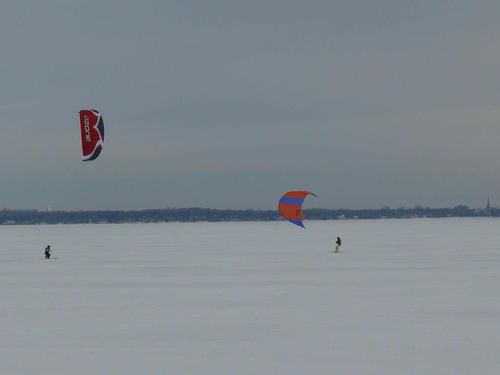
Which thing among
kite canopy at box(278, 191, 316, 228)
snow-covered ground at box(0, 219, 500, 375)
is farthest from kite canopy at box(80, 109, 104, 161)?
kite canopy at box(278, 191, 316, 228)

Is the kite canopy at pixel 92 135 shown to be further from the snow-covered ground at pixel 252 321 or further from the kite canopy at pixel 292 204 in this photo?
the kite canopy at pixel 292 204

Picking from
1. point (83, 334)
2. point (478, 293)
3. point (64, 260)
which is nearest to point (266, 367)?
point (83, 334)

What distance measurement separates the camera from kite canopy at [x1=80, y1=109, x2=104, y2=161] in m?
30.9

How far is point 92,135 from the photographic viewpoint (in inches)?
1223

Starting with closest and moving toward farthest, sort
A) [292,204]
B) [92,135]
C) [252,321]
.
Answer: [252,321] < [92,135] < [292,204]

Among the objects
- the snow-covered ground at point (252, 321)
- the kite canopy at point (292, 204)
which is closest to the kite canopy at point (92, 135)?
the snow-covered ground at point (252, 321)

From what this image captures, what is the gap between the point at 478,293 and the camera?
1895 cm

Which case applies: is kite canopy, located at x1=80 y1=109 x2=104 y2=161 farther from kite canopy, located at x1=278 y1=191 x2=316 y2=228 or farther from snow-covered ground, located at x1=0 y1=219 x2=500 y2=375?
kite canopy, located at x1=278 y1=191 x2=316 y2=228

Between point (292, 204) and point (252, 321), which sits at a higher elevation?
point (292, 204)

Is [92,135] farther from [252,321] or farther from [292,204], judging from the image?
[252,321]

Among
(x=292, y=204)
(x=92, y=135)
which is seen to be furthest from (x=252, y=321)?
(x=292, y=204)

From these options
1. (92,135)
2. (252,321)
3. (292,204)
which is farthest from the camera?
(292,204)

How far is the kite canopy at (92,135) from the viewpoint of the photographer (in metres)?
30.9

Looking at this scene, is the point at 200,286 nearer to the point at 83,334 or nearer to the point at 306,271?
the point at 306,271
